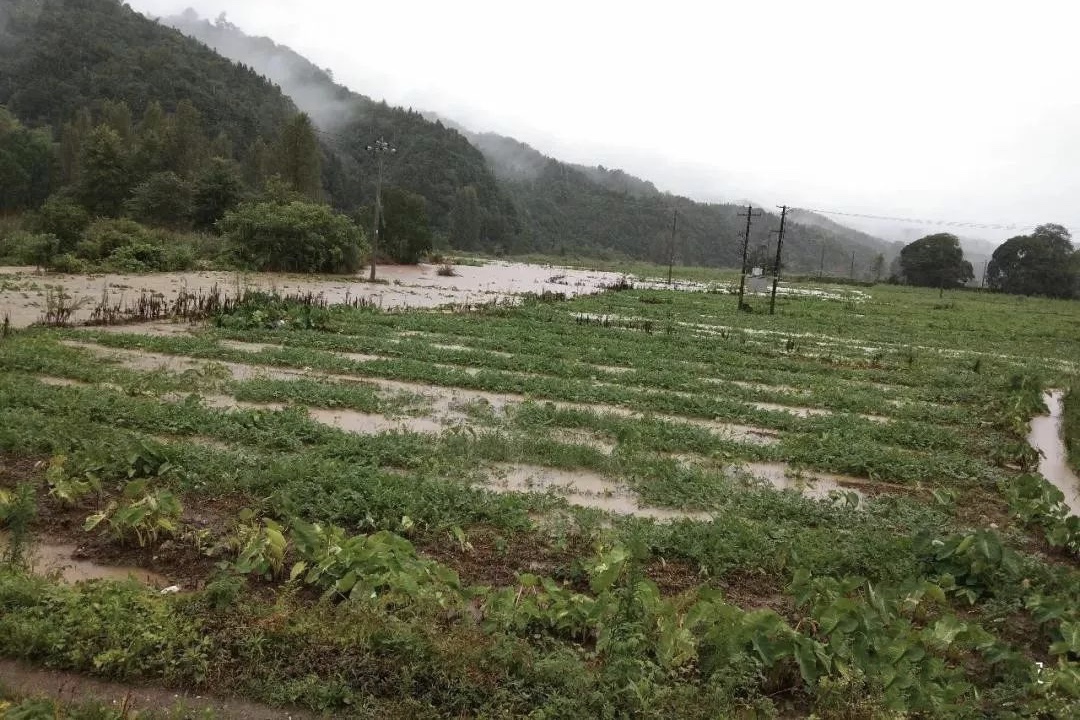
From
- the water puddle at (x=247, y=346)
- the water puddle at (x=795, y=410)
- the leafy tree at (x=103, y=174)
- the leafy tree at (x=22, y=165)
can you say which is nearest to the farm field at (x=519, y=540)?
the water puddle at (x=795, y=410)

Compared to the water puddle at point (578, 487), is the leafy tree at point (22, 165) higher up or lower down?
higher up

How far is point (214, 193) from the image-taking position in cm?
4419

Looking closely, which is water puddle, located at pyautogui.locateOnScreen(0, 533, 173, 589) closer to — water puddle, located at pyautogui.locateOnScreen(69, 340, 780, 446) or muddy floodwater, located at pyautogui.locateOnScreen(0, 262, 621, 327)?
water puddle, located at pyautogui.locateOnScreen(69, 340, 780, 446)

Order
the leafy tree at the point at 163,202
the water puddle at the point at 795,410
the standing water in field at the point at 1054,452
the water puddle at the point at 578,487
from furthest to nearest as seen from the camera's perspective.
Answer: the leafy tree at the point at 163,202 → the water puddle at the point at 795,410 → the standing water in field at the point at 1054,452 → the water puddle at the point at 578,487

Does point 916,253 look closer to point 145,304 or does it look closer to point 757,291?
point 757,291

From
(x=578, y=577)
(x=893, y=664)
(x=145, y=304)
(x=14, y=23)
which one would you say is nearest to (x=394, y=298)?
(x=145, y=304)

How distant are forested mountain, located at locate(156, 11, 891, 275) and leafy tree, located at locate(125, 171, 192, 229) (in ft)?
140

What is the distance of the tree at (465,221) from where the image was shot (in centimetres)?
9169

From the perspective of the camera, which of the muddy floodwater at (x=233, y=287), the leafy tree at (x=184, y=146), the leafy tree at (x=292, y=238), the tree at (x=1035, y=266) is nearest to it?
the muddy floodwater at (x=233, y=287)

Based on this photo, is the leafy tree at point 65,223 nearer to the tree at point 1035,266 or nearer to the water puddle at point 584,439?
the water puddle at point 584,439

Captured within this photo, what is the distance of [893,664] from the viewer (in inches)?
155

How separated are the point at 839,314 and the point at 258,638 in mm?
30996

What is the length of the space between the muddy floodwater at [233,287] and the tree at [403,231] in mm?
7308

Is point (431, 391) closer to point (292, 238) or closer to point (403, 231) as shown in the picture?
point (292, 238)
